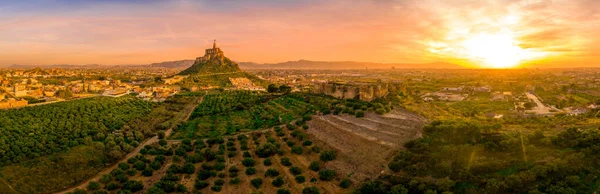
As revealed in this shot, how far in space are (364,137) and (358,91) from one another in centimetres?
1959

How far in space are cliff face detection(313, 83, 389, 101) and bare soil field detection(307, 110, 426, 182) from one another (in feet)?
36.2

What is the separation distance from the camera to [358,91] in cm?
4881

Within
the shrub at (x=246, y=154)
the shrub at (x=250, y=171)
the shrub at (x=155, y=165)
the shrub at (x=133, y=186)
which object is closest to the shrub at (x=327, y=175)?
the shrub at (x=250, y=171)

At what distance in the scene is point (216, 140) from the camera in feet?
114

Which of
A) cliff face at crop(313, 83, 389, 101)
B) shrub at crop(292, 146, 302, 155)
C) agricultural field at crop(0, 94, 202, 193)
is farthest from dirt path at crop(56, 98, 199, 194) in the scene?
cliff face at crop(313, 83, 389, 101)

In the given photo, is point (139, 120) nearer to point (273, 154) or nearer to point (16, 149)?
point (16, 149)

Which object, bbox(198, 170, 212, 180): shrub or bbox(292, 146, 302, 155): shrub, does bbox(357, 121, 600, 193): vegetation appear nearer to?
bbox(292, 146, 302, 155): shrub

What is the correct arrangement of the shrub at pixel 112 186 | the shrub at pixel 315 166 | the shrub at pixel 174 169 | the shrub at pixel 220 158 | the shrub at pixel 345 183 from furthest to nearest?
the shrub at pixel 220 158
the shrub at pixel 174 169
the shrub at pixel 315 166
the shrub at pixel 112 186
the shrub at pixel 345 183

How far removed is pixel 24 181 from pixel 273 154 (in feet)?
64.8

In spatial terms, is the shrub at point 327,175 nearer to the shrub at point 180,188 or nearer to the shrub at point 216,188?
the shrub at point 216,188

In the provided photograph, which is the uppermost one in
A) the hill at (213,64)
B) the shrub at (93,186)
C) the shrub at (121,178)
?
the hill at (213,64)

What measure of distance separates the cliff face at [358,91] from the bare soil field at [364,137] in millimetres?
11024

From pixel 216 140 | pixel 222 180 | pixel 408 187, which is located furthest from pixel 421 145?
pixel 216 140

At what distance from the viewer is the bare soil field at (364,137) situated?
85.1 ft
